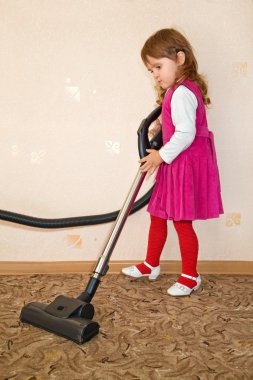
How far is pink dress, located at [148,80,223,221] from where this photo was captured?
151 cm

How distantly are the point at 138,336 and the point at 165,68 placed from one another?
95 centimetres

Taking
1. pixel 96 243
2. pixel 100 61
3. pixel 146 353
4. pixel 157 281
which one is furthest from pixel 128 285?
pixel 100 61

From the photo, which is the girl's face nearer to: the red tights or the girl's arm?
the girl's arm

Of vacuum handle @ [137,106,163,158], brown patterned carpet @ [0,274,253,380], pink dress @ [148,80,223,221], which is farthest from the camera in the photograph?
pink dress @ [148,80,223,221]

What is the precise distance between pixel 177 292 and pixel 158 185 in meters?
0.43

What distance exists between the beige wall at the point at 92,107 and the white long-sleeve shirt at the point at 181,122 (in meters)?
0.29

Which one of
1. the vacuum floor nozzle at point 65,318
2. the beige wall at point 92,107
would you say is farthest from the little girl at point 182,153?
the vacuum floor nozzle at point 65,318

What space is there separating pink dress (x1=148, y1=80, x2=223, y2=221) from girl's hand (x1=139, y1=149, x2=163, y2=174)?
11 cm

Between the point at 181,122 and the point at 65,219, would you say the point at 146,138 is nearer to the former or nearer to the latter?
the point at 181,122

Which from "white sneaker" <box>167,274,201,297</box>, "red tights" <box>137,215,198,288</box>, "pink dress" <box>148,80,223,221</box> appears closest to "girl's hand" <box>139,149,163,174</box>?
"pink dress" <box>148,80,223,221</box>

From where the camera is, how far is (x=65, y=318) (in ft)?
3.94

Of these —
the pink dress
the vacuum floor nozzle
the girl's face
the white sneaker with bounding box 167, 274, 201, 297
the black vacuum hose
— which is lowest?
the white sneaker with bounding box 167, 274, 201, 297

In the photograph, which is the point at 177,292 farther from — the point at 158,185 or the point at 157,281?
the point at 158,185

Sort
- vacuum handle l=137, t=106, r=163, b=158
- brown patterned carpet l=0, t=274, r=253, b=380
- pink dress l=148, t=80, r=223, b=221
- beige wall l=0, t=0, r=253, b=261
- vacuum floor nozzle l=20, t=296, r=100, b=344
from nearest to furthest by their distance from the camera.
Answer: brown patterned carpet l=0, t=274, r=253, b=380 → vacuum floor nozzle l=20, t=296, r=100, b=344 → vacuum handle l=137, t=106, r=163, b=158 → pink dress l=148, t=80, r=223, b=221 → beige wall l=0, t=0, r=253, b=261
